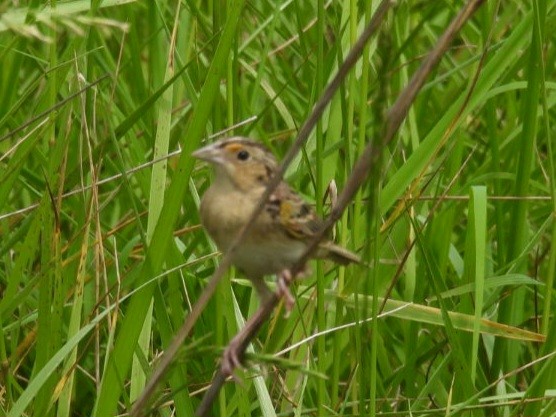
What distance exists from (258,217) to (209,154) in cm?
23

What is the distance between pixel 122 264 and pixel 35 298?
0.95 ft

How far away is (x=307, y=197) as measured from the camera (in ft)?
12.2

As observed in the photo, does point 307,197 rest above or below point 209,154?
below

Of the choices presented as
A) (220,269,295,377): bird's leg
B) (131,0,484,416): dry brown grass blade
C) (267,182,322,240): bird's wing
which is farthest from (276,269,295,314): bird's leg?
(131,0,484,416): dry brown grass blade

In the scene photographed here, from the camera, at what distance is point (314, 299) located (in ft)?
10.7

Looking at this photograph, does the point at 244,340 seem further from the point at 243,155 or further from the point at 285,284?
the point at 243,155

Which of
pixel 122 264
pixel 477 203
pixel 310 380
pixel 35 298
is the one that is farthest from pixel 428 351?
pixel 35 298

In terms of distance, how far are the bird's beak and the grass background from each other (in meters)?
0.04

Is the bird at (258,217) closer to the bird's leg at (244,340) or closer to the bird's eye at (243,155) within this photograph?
the bird's eye at (243,155)

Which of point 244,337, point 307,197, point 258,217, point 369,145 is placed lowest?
point 307,197

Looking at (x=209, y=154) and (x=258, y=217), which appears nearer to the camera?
(x=258, y=217)

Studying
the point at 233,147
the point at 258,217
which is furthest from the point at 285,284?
the point at 233,147

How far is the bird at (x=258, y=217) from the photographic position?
7.55ft

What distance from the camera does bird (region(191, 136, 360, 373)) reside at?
2301mm
